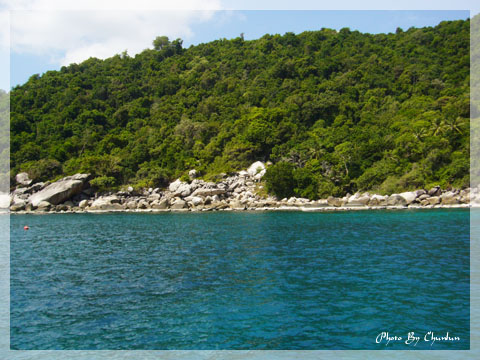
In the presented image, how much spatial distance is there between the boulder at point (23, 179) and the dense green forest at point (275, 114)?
1189 mm

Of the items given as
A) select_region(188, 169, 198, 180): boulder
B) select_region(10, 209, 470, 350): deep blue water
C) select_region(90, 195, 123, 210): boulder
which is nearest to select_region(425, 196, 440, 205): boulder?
select_region(10, 209, 470, 350): deep blue water

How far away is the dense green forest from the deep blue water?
35.9 metres

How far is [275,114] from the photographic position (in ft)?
247

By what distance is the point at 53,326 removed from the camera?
422 inches

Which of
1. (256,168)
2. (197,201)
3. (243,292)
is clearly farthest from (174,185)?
(243,292)

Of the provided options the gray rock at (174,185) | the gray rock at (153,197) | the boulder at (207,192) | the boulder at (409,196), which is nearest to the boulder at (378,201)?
the boulder at (409,196)

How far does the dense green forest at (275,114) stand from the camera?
194 ft

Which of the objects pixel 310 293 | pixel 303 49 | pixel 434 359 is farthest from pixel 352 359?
pixel 303 49

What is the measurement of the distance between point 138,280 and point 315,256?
30.5ft

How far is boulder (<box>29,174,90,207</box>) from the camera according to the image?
6128 cm

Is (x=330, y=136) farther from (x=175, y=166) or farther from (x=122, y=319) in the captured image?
(x=122, y=319)

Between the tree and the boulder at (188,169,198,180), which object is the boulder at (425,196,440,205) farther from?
the tree

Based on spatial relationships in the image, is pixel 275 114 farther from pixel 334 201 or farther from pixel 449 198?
pixel 449 198

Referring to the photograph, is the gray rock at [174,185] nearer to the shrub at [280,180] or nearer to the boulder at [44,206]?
the shrub at [280,180]
